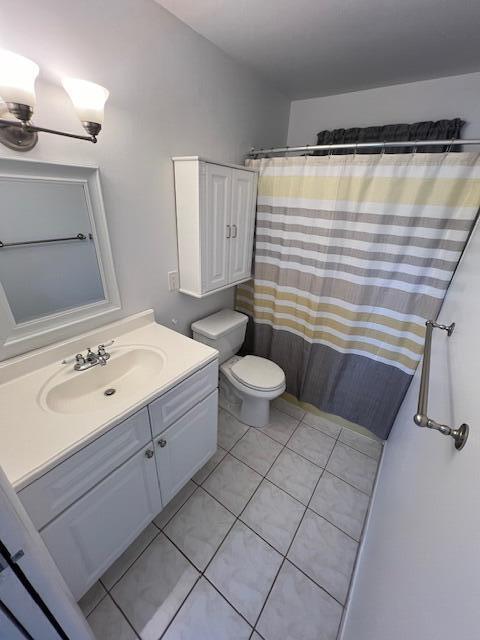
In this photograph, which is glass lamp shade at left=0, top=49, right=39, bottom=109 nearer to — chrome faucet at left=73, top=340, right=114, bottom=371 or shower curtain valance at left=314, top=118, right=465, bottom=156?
chrome faucet at left=73, top=340, right=114, bottom=371

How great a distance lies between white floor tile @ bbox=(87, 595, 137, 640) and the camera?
99 cm

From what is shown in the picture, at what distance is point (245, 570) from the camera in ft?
3.85

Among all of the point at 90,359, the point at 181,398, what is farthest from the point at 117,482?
the point at 90,359

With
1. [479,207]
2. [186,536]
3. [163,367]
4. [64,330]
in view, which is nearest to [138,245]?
[64,330]

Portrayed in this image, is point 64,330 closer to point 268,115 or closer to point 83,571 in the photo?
point 83,571

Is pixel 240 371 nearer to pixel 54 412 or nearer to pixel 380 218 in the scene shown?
pixel 54 412

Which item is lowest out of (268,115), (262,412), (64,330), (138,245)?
(262,412)

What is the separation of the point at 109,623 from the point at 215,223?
1826 mm

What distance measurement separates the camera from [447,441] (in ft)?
2.01

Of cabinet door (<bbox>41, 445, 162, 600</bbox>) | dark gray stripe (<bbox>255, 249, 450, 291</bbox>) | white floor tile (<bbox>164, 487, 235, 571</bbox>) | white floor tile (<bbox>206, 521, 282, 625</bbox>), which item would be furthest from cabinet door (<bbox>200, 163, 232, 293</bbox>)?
white floor tile (<bbox>206, 521, 282, 625</bbox>)

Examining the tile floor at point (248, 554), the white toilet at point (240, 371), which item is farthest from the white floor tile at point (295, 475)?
the white toilet at point (240, 371)

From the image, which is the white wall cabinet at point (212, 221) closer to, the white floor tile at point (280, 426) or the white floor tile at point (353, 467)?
the white floor tile at point (280, 426)

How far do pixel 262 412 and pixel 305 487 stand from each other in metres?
0.51

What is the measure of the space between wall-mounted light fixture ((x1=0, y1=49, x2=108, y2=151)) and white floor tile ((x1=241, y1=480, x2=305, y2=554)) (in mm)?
1838
